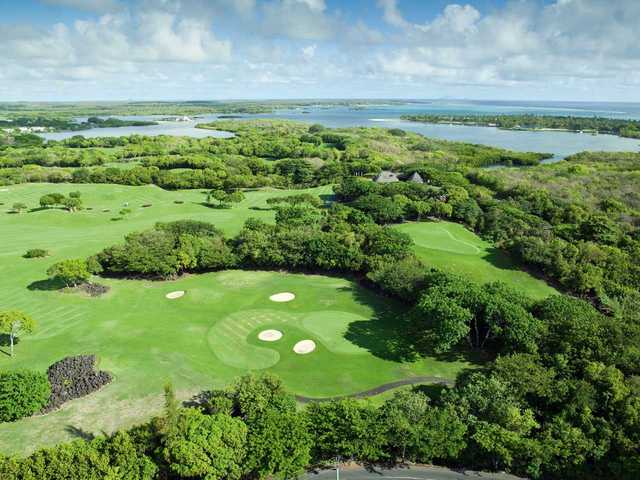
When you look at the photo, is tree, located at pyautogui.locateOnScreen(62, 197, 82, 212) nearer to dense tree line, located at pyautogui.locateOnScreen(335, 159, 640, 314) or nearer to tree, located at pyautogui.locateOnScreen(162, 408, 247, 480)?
dense tree line, located at pyautogui.locateOnScreen(335, 159, 640, 314)

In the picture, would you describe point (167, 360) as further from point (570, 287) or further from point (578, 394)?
point (570, 287)

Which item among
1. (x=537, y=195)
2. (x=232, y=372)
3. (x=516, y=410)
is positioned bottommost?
(x=232, y=372)

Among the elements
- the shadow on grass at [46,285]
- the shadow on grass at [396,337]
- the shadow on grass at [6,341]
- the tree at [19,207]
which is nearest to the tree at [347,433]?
the shadow on grass at [396,337]

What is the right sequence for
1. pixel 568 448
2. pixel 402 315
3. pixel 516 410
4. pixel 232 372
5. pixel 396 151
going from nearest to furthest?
pixel 568 448, pixel 516 410, pixel 232 372, pixel 402 315, pixel 396 151

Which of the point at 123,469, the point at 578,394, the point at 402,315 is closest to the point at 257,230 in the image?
the point at 402,315

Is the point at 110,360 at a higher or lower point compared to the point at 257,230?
lower
